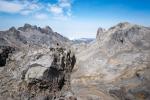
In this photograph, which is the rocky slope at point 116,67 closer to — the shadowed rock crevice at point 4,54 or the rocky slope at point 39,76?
the rocky slope at point 39,76

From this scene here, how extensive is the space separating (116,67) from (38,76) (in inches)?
424

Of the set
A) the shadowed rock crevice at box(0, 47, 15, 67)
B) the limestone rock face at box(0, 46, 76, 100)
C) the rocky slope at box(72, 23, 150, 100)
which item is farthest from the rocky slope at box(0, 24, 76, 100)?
the shadowed rock crevice at box(0, 47, 15, 67)

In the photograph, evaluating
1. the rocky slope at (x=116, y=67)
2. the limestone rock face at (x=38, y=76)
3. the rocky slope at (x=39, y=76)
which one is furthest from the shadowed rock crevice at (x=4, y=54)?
the rocky slope at (x=116, y=67)

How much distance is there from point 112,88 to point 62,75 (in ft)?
24.3

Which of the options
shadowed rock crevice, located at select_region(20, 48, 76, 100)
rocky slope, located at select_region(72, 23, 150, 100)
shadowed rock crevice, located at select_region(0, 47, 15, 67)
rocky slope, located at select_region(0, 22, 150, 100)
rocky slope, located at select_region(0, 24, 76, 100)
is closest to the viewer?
rocky slope, located at select_region(72, 23, 150, 100)

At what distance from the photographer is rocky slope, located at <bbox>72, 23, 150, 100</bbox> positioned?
26.4 meters

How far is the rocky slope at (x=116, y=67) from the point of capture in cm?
2642

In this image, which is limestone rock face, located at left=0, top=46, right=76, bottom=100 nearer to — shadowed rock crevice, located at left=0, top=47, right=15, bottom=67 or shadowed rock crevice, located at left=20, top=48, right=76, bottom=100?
shadowed rock crevice, located at left=20, top=48, right=76, bottom=100

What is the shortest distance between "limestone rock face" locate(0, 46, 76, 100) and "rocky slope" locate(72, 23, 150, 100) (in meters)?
2.25

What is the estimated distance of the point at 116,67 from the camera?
101ft

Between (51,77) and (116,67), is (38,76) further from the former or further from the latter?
(116,67)

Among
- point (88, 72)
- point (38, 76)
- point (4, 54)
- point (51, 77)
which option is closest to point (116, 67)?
point (88, 72)

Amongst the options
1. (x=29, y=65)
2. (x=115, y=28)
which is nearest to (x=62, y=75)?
(x=29, y=65)

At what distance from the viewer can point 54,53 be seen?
102 feet
